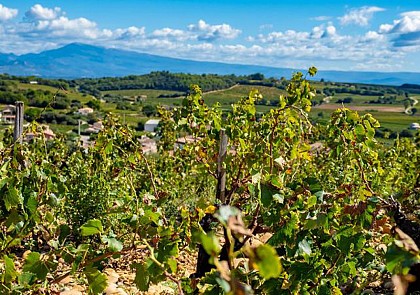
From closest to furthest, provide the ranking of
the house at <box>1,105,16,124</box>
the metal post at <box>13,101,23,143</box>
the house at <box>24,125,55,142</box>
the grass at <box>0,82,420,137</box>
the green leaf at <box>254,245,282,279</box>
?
the green leaf at <box>254,245,282,279</box>, the house at <box>24,125,55,142</box>, the house at <box>1,105,16,124</box>, the metal post at <box>13,101,23,143</box>, the grass at <box>0,82,420,137</box>

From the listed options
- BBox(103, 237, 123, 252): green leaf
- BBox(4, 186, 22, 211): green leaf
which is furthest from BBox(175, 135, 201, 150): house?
BBox(103, 237, 123, 252): green leaf

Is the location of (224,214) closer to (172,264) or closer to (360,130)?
(172,264)

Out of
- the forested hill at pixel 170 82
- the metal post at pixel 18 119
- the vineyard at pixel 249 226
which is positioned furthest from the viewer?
the forested hill at pixel 170 82

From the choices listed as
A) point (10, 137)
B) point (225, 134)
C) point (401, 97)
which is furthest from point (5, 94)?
point (401, 97)

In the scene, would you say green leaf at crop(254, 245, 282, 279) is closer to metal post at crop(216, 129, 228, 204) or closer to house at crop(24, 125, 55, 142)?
house at crop(24, 125, 55, 142)

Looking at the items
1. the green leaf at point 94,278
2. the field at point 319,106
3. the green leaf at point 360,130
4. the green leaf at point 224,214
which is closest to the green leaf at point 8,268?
the green leaf at point 94,278

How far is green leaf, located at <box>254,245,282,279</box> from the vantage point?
32.9 inches

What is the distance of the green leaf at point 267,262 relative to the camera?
837 millimetres

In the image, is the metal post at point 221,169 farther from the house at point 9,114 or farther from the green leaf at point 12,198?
the house at point 9,114

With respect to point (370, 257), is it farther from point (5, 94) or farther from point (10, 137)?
point (5, 94)

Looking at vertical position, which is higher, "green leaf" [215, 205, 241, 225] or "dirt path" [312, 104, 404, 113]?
"green leaf" [215, 205, 241, 225]

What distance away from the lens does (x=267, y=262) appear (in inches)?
33.3

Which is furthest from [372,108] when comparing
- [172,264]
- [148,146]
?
[172,264]

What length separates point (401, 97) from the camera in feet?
319
